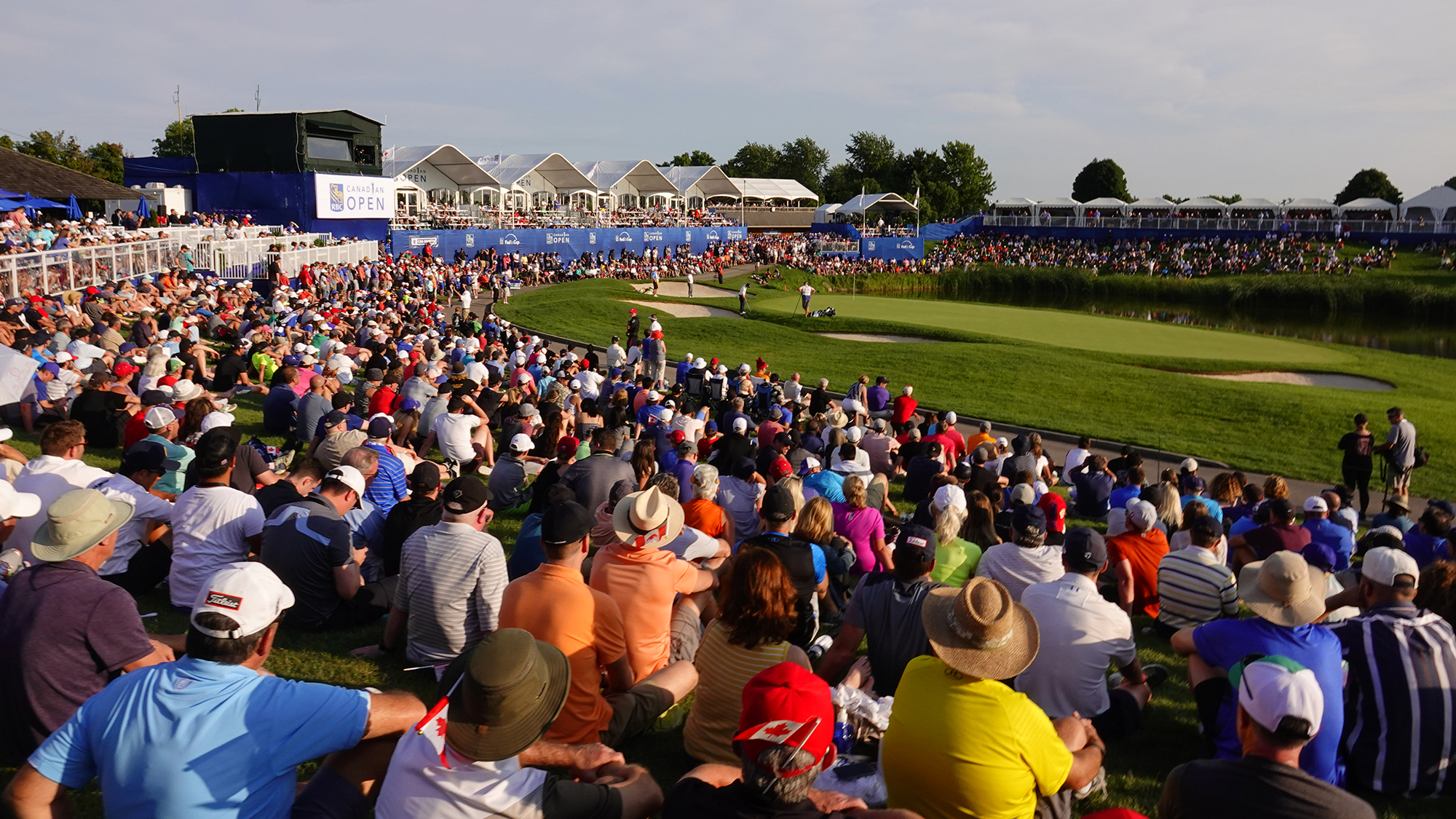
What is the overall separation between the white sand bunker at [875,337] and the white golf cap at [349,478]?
2689 cm

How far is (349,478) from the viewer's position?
21.9 feet

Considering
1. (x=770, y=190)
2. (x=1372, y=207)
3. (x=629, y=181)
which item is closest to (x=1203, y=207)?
(x=1372, y=207)

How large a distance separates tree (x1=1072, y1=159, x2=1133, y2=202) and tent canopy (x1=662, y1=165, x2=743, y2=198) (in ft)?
195

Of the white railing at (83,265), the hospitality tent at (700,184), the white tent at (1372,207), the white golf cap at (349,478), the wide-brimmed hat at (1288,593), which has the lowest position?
the wide-brimmed hat at (1288,593)

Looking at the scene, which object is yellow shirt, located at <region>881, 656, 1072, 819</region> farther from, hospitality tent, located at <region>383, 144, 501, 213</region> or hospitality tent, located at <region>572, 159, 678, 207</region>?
hospitality tent, located at <region>572, 159, 678, 207</region>

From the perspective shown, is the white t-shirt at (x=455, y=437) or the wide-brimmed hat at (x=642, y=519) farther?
the white t-shirt at (x=455, y=437)

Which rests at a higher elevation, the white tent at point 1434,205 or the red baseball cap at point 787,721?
the white tent at point 1434,205

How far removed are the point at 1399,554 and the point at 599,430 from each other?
6.92 m

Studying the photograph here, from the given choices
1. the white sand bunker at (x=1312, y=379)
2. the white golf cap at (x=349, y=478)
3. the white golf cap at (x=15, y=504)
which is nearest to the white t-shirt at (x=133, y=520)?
the white golf cap at (x=15, y=504)

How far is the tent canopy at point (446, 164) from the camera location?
5928 centimetres

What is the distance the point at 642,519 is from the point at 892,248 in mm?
66182

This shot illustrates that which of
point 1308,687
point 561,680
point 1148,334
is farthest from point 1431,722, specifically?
point 1148,334

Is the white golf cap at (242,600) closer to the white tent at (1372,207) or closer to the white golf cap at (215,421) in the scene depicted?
the white golf cap at (215,421)

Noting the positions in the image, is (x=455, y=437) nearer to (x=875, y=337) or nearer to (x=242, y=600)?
(x=242, y=600)
